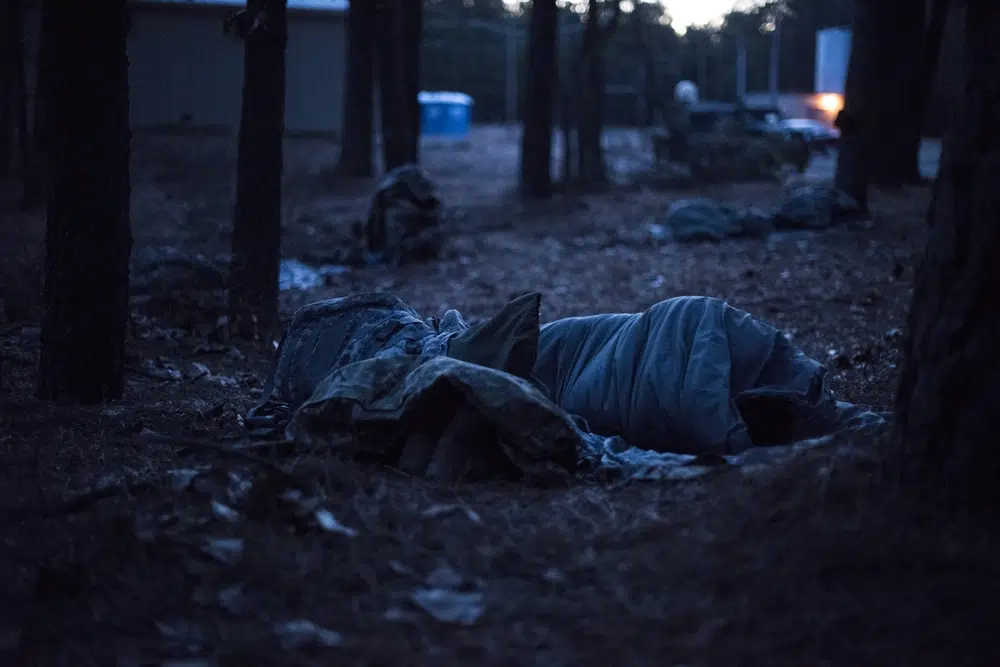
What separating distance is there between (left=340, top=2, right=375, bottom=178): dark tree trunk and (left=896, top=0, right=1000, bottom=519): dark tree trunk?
16245 millimetres

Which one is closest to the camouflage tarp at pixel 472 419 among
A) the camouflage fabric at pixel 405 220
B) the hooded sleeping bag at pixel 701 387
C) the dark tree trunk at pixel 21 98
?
the hooded sleeping bag at pixel 701 387

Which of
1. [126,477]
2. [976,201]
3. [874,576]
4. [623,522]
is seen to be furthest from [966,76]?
[126,477]

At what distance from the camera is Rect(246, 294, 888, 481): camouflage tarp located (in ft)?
12.1

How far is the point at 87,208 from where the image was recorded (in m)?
4.98

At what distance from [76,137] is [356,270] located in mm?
5805

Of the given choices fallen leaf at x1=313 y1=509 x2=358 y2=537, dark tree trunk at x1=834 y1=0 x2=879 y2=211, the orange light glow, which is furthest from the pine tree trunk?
the orange light glow

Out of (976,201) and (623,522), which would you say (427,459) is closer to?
(623,522)

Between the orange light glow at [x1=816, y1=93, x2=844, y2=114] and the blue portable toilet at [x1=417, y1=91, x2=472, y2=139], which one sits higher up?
the orange light glow at [x1=816, y1=93, x2=844, y2=114]

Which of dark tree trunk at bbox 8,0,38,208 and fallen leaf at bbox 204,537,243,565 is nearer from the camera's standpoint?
fallen leaf at bbox 204,537,243,565

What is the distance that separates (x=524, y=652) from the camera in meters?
2.53

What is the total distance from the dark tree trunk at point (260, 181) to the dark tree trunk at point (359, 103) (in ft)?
37.4

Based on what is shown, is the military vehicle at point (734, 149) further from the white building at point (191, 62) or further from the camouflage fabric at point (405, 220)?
the white building at point (191, 62)

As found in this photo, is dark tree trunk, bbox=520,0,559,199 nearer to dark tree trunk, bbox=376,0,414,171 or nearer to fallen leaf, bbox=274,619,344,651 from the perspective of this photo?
dark tree trunk, bbox=376,0,414,171

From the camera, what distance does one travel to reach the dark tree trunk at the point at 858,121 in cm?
1261
